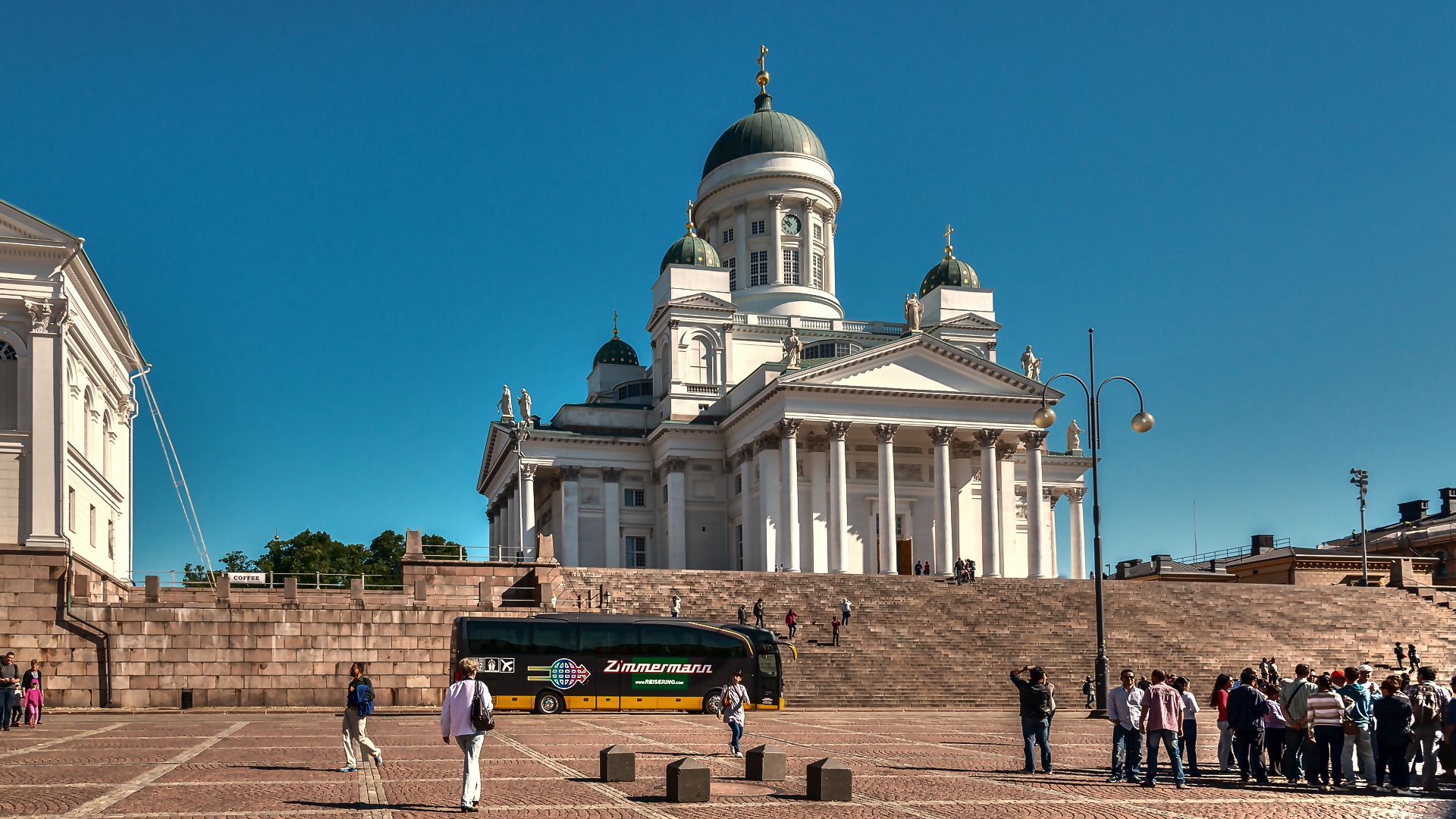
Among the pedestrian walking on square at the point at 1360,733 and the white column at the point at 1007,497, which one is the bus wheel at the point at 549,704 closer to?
the pedestrian walking on square at the point at 1360,733

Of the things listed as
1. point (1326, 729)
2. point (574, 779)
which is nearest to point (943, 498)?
point (1326, 729)

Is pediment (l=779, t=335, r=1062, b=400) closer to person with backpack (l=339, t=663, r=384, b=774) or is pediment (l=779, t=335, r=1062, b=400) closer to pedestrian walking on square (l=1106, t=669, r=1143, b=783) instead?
pedestrian walking on square (l=1106, t=669, r=1143, b=783)

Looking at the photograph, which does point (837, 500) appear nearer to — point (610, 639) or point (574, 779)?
point (610, 639)

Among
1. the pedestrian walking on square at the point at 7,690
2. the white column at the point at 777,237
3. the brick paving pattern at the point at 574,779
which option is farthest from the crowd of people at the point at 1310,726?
the white column at the point at 777,237

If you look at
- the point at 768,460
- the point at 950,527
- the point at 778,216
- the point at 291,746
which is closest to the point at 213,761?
the point at 291,746

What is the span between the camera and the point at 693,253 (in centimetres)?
Result: 7612

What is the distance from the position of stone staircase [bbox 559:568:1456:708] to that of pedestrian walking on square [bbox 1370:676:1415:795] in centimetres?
2258

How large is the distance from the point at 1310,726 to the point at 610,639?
21.9 metres

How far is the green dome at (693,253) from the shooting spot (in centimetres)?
7606

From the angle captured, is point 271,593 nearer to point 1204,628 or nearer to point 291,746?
point 291,746

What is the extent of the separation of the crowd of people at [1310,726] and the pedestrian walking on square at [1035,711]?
0.07 ft

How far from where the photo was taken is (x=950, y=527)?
67.8 metres

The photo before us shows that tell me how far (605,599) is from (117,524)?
65.1ft

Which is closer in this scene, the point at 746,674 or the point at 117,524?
the point at 746,674
